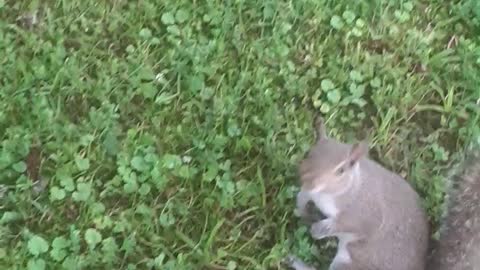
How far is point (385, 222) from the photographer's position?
8.94 ft

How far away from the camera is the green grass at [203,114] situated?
2.84 meters

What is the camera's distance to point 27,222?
2814 mm

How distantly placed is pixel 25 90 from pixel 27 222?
0.39 m

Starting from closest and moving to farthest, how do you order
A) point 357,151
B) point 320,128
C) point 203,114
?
1. point 357,151
2. point 320,128
3. point 203,114

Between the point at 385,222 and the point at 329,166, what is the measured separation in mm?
254

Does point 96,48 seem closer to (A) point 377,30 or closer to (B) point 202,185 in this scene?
(B) point 202,185

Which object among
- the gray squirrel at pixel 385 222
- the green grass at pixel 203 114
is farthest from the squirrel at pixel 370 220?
the green grass at pixel 203 114

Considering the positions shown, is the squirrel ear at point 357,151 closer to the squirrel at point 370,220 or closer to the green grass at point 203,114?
the squirrel at point 370,220

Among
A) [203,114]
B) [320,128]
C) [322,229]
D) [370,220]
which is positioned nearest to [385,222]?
[370,220]

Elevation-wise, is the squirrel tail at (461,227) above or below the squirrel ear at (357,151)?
below

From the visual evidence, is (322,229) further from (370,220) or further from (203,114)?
(203,114)

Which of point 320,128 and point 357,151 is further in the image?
point 320,128

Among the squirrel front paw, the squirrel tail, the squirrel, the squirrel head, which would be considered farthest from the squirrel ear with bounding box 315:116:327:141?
the squirrel tail

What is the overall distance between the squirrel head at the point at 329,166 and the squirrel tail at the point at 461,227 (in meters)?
0.34
